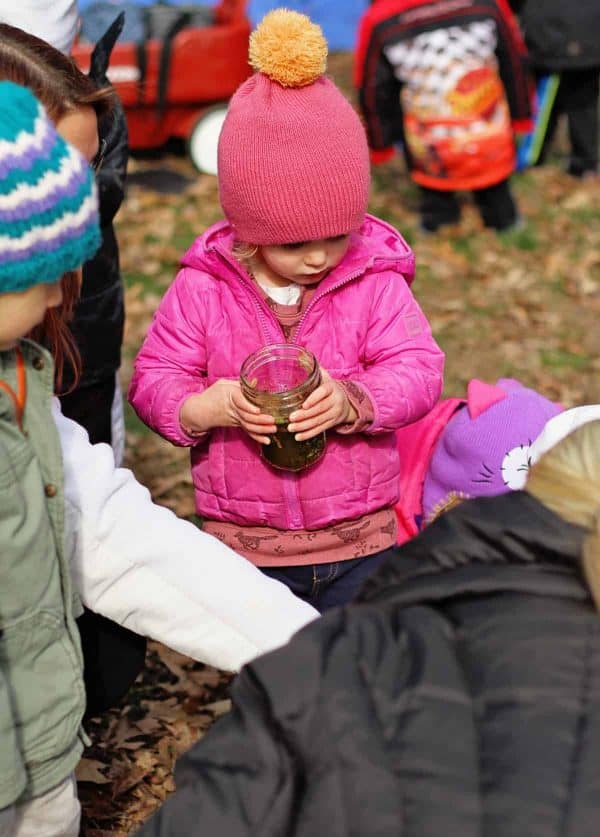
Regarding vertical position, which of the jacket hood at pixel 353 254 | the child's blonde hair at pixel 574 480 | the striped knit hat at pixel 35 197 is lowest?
the jacket hood at pixel 353 254

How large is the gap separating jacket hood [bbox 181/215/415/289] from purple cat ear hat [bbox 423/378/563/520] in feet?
2.70

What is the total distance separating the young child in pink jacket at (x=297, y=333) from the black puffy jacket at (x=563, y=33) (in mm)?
5087

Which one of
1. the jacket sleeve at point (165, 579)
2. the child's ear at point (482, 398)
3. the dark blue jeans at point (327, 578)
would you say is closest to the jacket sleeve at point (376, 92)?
the child's ear at point (482, 398)

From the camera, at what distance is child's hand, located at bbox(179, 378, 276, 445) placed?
2852mm

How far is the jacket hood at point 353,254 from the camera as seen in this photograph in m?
3.07

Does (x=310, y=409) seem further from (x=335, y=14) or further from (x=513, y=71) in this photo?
(x=335, y=14)

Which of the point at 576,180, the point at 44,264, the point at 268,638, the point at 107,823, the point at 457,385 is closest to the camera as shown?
the point at 44,264

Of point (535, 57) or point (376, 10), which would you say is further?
point (535, 57)

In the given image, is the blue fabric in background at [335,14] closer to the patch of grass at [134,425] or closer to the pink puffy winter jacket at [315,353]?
the patch of grass at [134,425]

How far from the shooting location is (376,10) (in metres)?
7.00

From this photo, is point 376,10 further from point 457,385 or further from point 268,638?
point 268,638

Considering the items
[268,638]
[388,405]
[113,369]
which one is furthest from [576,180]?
[268,638]

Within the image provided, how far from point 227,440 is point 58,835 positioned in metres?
1.09

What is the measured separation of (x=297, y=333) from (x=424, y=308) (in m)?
3.71
